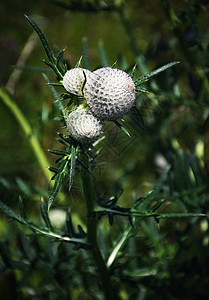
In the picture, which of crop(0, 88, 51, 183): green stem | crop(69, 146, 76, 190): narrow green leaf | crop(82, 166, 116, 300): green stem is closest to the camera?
crop(69, 146, 76, 190): narrow green leaf

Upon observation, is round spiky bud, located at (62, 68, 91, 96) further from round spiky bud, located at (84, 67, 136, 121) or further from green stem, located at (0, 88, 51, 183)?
green stem, located at (0, 88, 51, 183)

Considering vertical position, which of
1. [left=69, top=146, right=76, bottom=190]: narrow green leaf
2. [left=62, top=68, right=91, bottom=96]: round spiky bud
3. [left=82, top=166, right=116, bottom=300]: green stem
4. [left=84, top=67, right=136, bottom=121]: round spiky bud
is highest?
[left=62, top=68, right=91, bottom=96]: round spiky bud

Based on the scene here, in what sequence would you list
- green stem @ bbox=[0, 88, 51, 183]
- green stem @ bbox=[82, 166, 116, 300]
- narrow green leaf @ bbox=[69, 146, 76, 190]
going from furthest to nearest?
green stem @ bbox=[0, 88, 51, 183]
green stem @ bbox=[82, 166, 116, 300]
narrow green leaf @ bbox=[69, 146, 76, 190]

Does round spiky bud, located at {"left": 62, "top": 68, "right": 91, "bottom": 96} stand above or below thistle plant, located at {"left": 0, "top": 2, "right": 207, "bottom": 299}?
above

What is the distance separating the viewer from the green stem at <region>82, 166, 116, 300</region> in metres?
1.11

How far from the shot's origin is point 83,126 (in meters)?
0.96

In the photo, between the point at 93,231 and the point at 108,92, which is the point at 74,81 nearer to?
the point at 108,92

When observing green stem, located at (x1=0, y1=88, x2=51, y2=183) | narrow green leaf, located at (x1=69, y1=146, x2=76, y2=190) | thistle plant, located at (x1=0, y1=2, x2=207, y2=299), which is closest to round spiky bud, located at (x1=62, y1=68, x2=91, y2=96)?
thistle plant, located at (x1=0, y1=2, x2=207, y2=299)

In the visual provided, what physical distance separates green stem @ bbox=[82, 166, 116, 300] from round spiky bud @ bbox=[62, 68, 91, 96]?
0.23m

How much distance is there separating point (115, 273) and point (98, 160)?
21.2 inches

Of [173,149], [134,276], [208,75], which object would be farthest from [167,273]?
[208,75]

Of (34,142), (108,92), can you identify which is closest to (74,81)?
(108,92)

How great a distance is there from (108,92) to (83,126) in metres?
0.10

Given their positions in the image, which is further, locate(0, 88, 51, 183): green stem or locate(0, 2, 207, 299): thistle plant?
locate(0, 88, 51, 183): green stem
